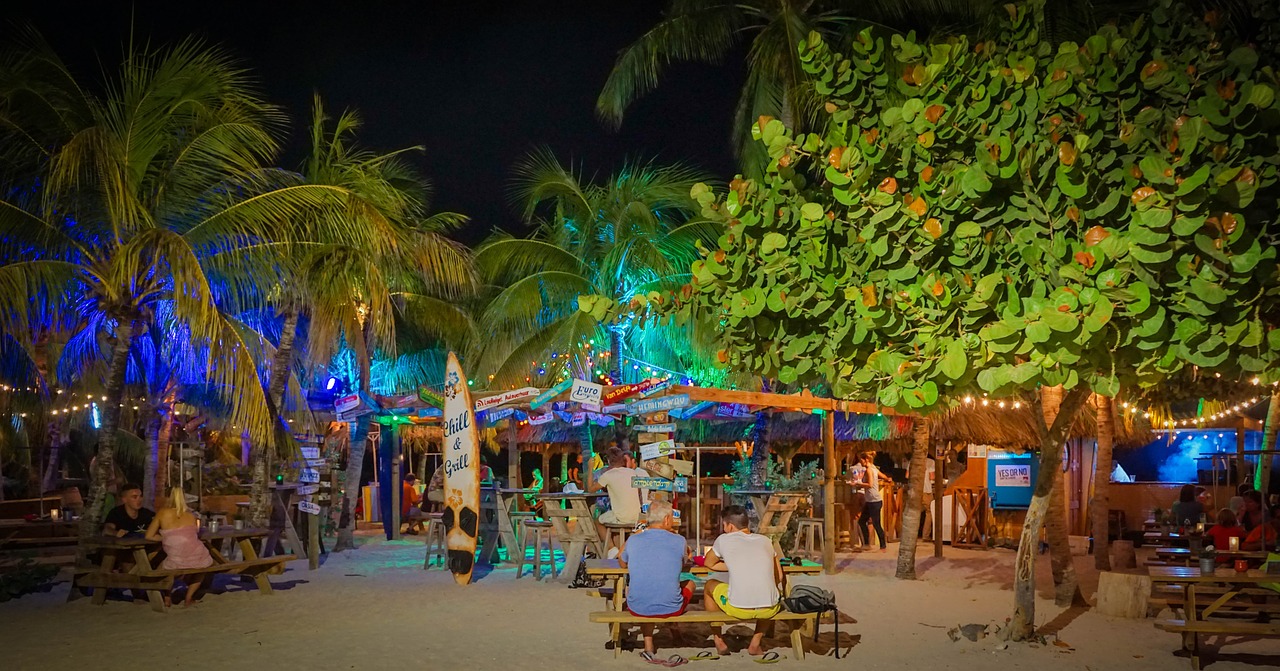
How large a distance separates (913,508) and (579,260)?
9255 mm

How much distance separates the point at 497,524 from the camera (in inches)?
616

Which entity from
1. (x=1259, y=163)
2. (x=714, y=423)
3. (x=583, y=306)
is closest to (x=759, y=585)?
(x=583, y=306)

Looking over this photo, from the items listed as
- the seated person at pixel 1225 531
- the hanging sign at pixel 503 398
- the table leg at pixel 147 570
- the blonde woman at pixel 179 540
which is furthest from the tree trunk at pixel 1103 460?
the table leg at pixel 147 570

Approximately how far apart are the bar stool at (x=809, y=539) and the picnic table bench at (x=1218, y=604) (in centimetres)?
526

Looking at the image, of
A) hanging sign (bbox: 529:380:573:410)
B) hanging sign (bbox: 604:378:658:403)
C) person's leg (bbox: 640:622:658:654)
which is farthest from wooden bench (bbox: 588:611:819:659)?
hanging sign (bbox: 529:380:573:410)

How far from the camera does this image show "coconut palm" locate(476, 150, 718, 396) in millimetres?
19672

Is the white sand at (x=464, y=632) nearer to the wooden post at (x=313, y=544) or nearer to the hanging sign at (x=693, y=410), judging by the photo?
the wooden post at (x=313, y=544)

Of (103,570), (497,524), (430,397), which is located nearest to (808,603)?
(103,570)

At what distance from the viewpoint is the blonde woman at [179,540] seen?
1115 cm

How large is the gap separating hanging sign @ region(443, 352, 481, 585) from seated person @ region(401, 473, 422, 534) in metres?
8.30

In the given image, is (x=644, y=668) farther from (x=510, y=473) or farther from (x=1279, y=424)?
(x=1279, y=424)

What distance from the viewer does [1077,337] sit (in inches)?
220

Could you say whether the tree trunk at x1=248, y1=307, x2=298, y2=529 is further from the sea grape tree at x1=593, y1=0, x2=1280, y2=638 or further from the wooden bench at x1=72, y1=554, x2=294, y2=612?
the sea grape tree at x1=593, y1=0, x2=1280, y2=638

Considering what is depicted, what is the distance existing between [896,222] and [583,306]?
259 cm
